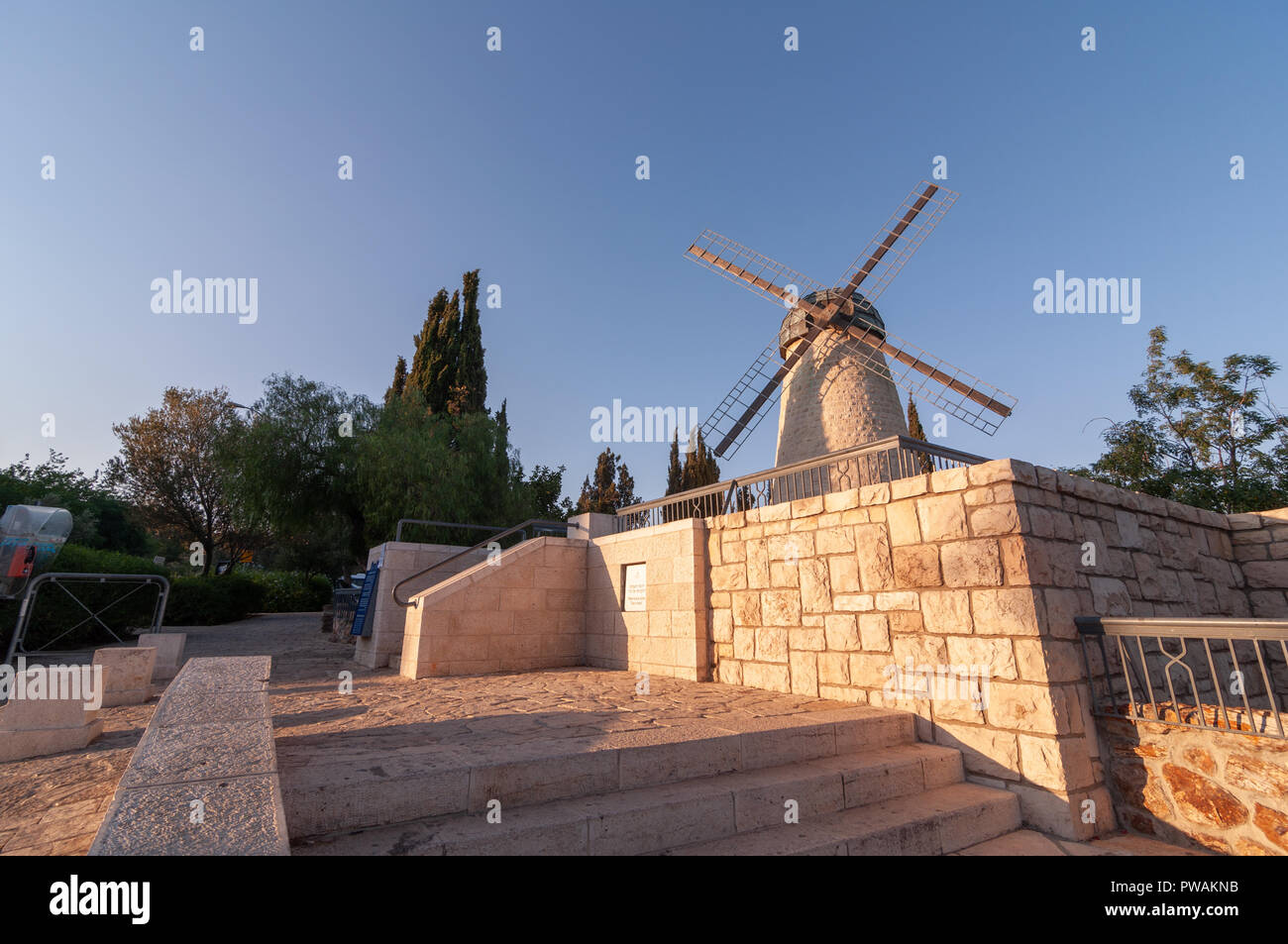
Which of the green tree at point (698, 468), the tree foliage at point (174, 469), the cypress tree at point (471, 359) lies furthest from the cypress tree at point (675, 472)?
the tree foliage at point (174, 469)

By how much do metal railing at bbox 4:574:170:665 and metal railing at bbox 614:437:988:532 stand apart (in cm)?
703

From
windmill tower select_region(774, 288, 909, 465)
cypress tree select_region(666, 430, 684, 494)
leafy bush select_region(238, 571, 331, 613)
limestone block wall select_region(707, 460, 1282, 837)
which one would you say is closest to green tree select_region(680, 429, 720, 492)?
cypress tree select_region(666, 430, 684, 494)

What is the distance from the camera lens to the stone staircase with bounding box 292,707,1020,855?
8.91 ft

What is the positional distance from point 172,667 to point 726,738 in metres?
8.66

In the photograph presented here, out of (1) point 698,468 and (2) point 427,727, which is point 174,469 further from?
(2) point 427,727

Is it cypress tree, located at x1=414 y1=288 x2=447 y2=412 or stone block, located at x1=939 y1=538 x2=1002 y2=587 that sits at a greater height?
cypress tree, located at x1=414 y1=288 x2=447 y2=412

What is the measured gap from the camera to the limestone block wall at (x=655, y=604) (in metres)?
7.17

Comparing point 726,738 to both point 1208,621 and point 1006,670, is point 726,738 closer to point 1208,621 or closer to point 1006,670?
point 1006,670

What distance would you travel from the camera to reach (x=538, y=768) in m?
3.16

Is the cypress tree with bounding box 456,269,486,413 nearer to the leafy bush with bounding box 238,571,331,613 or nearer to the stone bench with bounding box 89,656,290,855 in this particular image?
the leafy bush with bounding box 238,571,331,613

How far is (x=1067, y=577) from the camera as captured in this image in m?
4.44

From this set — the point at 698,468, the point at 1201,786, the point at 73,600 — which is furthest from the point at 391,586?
the point at 698,468

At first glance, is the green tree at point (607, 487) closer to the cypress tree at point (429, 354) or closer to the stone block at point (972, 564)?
the cypress tree at point (429, 354)
